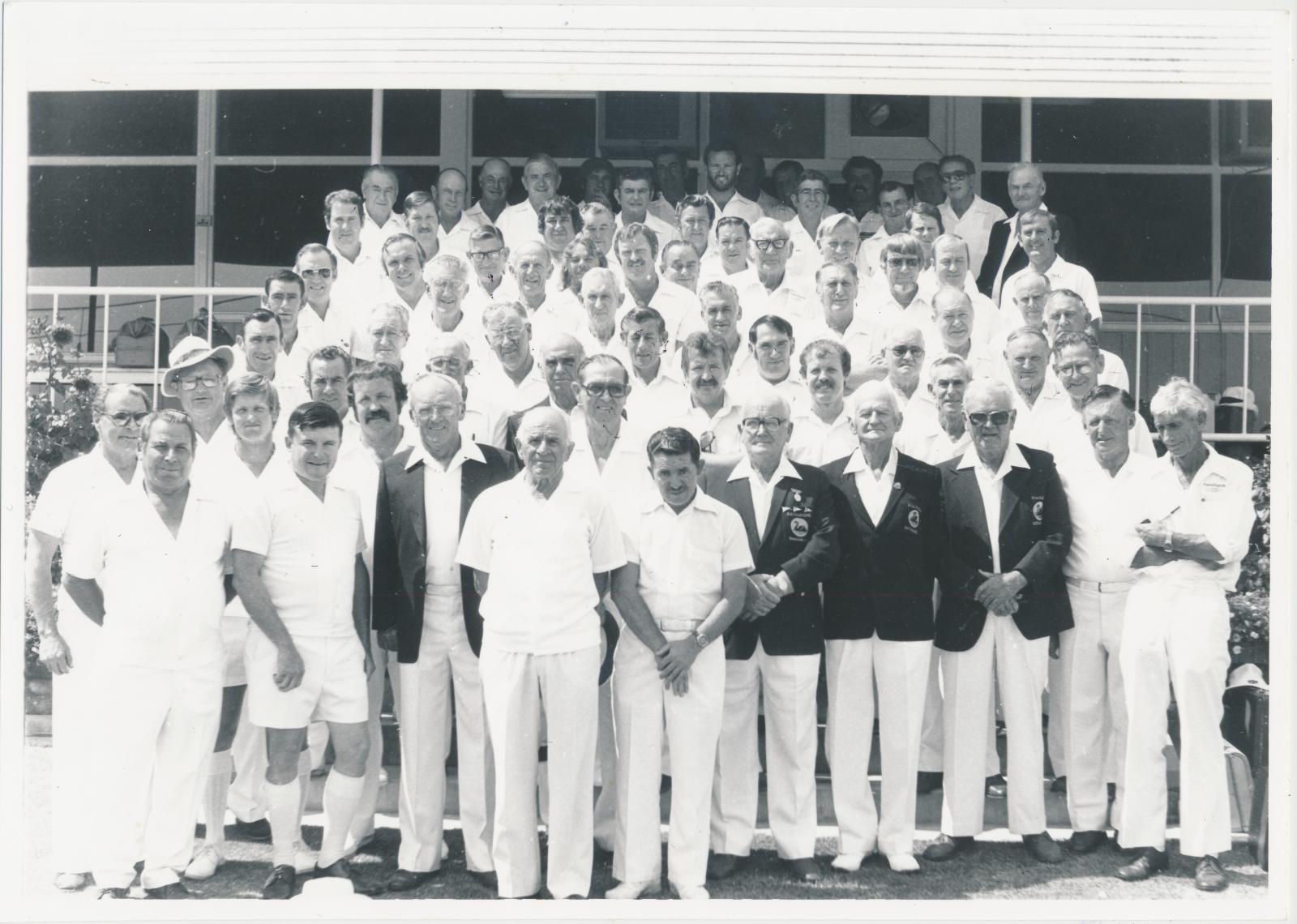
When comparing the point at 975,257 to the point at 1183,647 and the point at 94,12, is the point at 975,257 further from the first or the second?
the point at 94,12

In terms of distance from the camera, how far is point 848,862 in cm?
529

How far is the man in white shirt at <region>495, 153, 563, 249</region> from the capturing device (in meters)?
6.97

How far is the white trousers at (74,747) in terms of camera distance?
202 inches

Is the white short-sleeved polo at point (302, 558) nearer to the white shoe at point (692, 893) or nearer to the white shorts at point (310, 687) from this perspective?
the white shorts at point (310, 687)

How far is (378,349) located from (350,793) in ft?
6.34

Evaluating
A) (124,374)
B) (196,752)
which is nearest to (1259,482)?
(196,752)

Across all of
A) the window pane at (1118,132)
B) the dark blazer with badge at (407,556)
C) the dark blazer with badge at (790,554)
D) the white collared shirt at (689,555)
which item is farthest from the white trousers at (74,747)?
the window pane at (1118,132)

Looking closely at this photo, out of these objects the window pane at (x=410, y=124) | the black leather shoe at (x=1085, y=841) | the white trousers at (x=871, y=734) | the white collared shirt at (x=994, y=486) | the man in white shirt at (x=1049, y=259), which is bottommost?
the black leather shoe at (x=1085, y=841)

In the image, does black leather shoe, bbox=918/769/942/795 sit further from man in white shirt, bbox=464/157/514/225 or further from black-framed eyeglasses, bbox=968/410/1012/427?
man in white shirt, bbox=464/157/514/225

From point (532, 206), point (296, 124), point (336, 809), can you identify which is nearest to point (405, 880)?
point (336, 809)

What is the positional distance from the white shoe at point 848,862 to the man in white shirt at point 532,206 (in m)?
3.25

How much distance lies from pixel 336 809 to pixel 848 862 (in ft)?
6.32

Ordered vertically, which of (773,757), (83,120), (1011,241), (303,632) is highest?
(83,120)

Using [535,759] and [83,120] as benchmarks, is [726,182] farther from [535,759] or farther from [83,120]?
[535,759]
